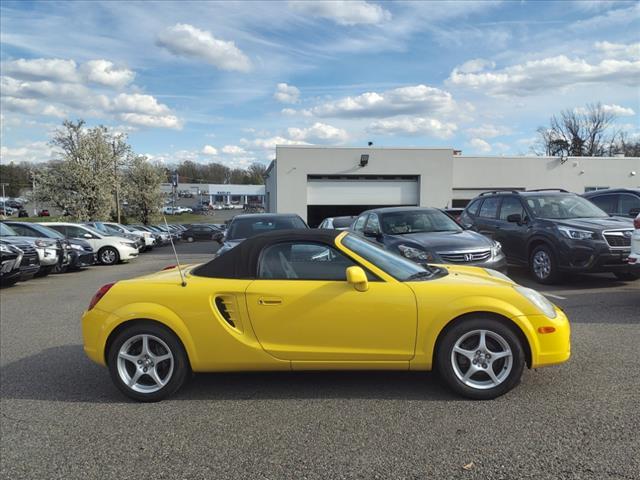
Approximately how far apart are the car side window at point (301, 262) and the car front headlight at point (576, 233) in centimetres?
620

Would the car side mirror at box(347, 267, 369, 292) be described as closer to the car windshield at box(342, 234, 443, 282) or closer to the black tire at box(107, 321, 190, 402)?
the car windshield at box(342, 234, 443, 282)

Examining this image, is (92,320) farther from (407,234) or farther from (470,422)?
(407,234)

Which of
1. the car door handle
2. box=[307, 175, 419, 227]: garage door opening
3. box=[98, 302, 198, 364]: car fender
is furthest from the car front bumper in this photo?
box=[307, 175, 419, 227]: garage door opening

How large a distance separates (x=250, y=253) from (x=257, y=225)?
5.55 m

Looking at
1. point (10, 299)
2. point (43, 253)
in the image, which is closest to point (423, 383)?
point (10, 299)

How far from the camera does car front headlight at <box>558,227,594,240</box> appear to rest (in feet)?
28.8

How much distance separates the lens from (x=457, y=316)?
401 cm

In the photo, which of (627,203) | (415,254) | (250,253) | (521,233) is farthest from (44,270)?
(627,203)

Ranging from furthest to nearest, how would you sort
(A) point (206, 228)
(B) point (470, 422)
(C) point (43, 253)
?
(A) point (206, 228) < (C) point (43, 253) < (B) point (470, 422)

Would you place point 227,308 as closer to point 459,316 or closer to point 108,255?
point 459,316

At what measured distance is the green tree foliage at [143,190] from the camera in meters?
53.7

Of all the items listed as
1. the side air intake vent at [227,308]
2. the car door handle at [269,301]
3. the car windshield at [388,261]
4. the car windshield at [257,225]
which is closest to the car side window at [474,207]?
the car windshield at [257,225]

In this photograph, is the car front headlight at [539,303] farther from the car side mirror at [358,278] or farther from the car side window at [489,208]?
the car side window at [489,208]

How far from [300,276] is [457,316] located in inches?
50.3
